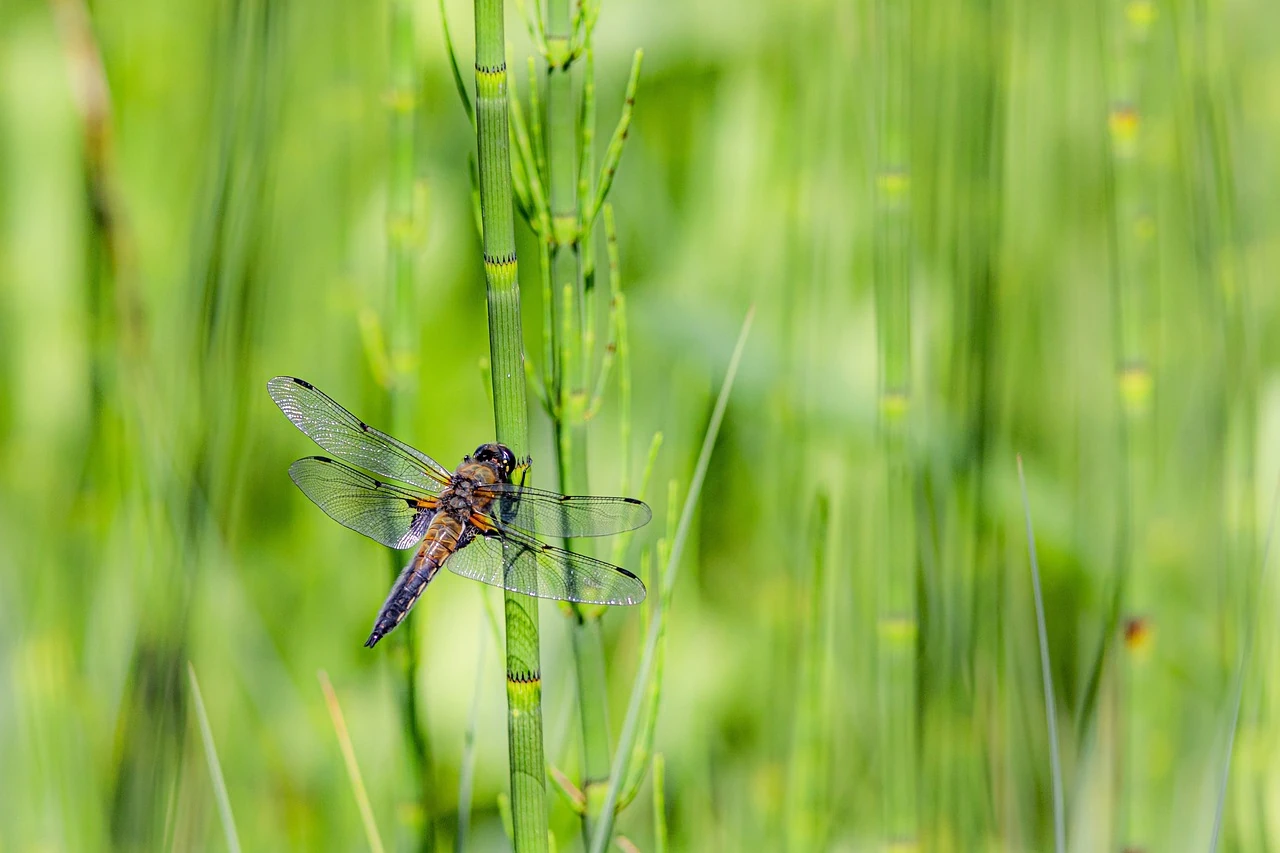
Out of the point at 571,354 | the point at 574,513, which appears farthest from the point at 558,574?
the point at 571,354

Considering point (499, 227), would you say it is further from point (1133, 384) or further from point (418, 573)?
point (1133, 384)

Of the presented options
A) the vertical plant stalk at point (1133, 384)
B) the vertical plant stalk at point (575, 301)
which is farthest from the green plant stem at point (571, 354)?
the vertical plant stalk at point (1133, 384)

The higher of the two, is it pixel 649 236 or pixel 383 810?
pixel 649 236

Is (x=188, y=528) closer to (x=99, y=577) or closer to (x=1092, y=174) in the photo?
(x=99, y=577)

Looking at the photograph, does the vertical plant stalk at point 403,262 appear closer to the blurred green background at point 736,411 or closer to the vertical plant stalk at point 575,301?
the blurred green background at point 736,411

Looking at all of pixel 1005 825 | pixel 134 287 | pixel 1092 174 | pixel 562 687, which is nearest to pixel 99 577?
pixel 134 287
